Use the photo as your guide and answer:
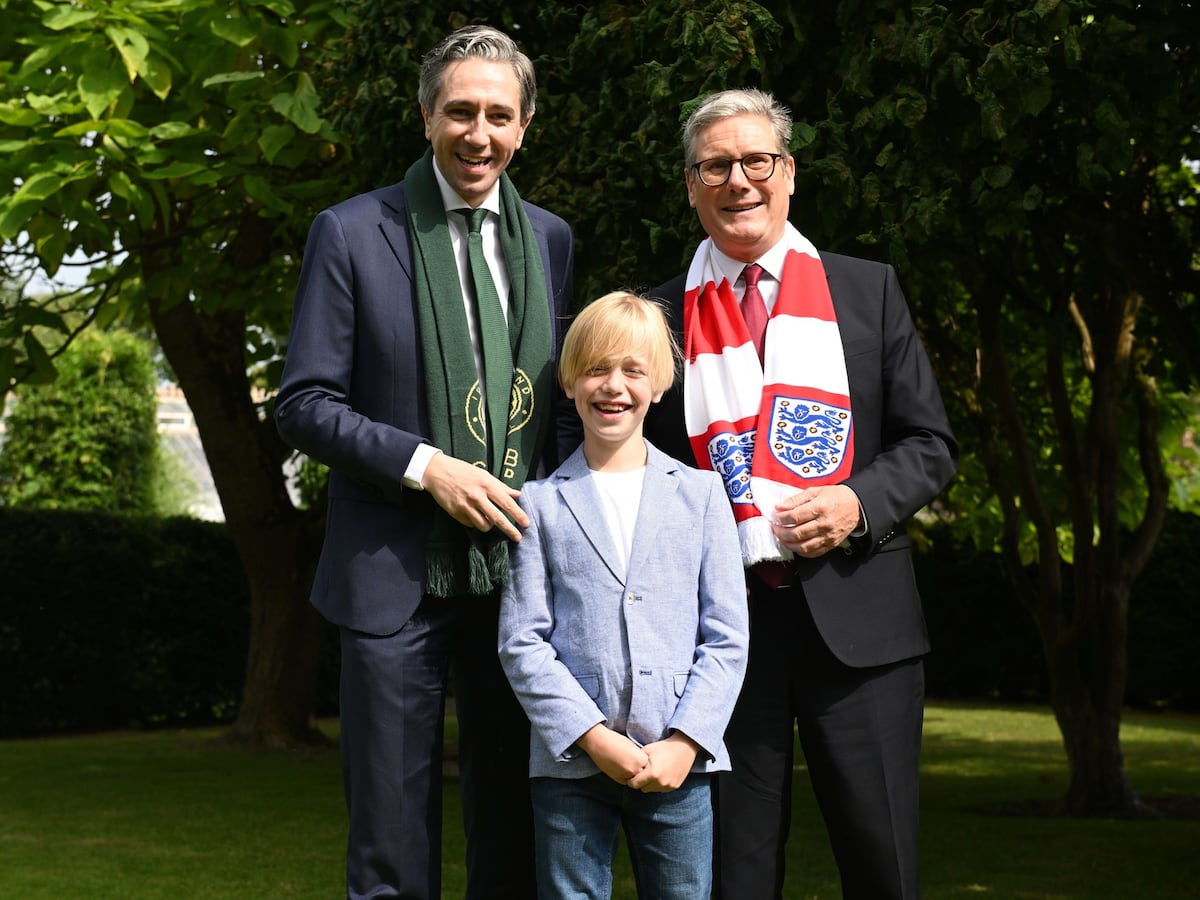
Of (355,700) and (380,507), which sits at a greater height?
(380,507)

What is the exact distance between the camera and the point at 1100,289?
837cm

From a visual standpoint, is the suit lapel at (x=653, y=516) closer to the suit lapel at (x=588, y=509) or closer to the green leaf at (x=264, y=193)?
the suit lapel at (x=588, y=509)

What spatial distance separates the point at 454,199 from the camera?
3.04m

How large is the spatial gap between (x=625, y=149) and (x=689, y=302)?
65.6 inches

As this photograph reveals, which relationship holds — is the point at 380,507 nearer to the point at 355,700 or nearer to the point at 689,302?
the point at 355,700

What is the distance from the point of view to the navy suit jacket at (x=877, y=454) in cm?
298

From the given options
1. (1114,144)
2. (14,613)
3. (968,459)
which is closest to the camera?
(1114,144)

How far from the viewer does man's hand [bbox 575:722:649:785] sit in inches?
105

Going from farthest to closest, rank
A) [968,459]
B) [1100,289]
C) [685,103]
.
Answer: [968,459]
[1100,289]
[685,103]

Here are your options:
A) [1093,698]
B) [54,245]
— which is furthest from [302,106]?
[1093,698]

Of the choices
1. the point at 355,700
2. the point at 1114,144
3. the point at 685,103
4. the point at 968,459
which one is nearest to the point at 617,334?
the point at 355,700

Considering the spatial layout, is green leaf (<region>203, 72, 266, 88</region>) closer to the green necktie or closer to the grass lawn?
the green necktie

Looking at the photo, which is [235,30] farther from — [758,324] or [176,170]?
[758,324]

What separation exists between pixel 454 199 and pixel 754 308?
68 centimetres
